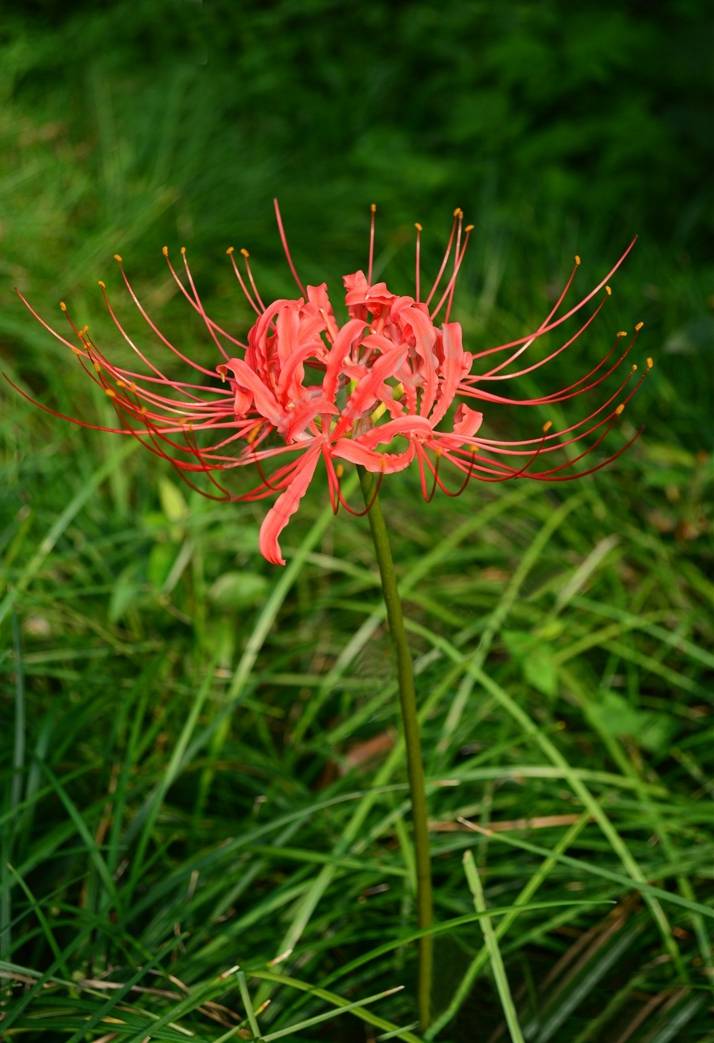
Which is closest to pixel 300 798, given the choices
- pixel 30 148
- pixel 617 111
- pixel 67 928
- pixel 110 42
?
pixel 67 928

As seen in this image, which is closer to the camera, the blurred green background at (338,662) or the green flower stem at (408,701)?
the green flower stem at (408,701)

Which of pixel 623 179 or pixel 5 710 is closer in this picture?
pixel 5 710

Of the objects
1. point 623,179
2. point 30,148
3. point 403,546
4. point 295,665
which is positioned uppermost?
point 623,179

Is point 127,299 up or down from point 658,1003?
up

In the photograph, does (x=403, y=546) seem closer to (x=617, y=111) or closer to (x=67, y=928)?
(x=67, y=928)

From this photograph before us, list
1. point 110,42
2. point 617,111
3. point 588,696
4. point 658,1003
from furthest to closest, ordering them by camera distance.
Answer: point 110,42 → point 617,111 → point 588,696 → point 658,1003
